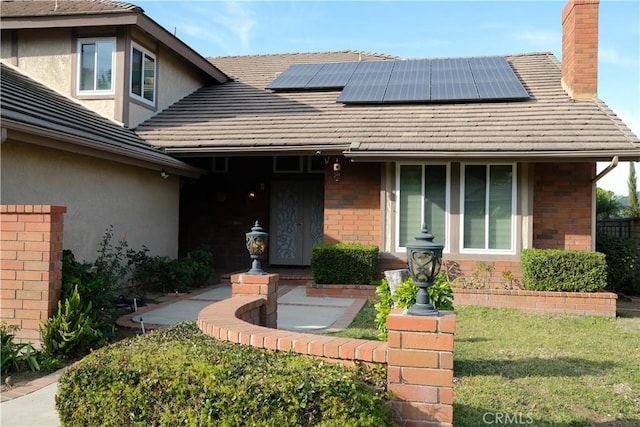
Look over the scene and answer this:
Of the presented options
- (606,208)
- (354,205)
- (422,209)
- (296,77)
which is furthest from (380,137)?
(606,208)

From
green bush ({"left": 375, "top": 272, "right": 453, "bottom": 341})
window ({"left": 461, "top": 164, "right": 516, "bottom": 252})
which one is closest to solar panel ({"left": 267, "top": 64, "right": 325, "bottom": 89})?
window ({"left": 461, "top": 164, "right": 516, "bottom": 252})

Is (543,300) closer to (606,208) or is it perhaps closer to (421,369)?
(421,369)

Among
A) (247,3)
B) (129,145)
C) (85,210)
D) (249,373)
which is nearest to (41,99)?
(129,145)

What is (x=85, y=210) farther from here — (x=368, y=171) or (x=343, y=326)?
(x=368, y=171)

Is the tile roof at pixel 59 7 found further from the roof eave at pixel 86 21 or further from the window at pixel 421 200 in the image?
the window at pixel 421 200

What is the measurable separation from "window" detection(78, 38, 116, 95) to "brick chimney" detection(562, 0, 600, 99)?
1054 cm

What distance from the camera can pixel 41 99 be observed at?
9078 mm

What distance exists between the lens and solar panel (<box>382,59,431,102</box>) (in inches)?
463

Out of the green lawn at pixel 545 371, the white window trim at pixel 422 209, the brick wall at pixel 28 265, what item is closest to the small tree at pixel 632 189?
the white window trim at pixel 422 209

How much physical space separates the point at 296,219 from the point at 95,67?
21.1 feet

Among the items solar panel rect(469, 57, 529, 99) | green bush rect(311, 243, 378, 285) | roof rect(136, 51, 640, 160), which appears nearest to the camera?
roof rect(136, 51, 640, 160)

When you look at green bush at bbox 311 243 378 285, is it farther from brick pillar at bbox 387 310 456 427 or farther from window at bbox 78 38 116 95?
brick pillar at bbox 387 310 456 427

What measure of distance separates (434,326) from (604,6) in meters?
11.1

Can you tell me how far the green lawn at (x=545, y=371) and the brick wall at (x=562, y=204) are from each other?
2.31 meters
